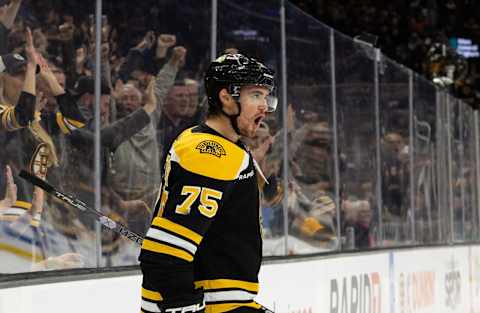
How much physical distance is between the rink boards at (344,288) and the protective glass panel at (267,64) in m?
0.22

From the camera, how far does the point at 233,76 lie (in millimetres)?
2408

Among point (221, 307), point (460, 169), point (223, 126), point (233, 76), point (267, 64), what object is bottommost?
point (221, 307)

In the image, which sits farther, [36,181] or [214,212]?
[36,181]

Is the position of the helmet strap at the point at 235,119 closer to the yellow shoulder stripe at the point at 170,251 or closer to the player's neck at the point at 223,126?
the player's neck at the point at 223,126

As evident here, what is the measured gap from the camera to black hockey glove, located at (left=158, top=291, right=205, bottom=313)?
7.20 ft

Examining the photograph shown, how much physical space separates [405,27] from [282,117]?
13729mm

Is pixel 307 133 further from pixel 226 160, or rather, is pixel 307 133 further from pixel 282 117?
pixel 226 160

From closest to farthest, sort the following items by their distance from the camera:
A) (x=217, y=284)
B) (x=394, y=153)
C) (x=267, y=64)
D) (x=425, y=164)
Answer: (x=217, y=284), (x=267, y=64), (x=394, y=153), (x=425, y=164)

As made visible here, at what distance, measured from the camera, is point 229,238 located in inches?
91.2

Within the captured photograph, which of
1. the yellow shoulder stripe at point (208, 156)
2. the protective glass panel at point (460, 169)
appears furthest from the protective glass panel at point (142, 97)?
the protective glass panel at point (460, 169)

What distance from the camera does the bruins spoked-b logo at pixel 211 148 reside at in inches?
89.8

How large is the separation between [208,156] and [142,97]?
1.81 m

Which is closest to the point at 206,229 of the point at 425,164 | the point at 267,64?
the point at 267,64

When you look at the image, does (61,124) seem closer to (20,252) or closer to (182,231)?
(20,252)
